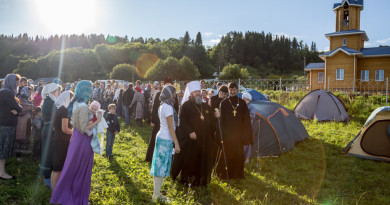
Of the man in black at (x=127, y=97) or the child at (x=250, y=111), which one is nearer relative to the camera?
the child at (x=250, y=111)

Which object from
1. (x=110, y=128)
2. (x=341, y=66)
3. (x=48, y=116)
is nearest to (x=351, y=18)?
(x=341, y=66)

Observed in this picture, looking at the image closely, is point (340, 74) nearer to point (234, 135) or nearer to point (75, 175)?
point (234, 135)

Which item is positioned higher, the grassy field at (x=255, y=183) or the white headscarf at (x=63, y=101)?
the white headscarf at (x=63, y=101)

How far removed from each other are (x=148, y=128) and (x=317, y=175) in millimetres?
7068

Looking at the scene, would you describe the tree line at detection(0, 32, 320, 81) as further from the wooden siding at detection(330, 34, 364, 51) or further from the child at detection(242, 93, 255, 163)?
the child at detection(242, 93, 255, 163)

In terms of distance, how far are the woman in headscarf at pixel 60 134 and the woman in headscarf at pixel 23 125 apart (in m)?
3.10

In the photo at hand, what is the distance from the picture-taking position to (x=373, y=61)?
993 inches

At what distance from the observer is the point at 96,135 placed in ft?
13.1

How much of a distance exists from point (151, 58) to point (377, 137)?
7273 cm

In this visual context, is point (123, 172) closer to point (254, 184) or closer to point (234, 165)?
point (234, 165)

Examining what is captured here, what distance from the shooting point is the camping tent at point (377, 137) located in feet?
23.6

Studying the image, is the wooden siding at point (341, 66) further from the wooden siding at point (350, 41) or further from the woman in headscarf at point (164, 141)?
the woman in headscarf at point (164, 141)

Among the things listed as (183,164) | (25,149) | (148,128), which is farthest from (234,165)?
(148,128)

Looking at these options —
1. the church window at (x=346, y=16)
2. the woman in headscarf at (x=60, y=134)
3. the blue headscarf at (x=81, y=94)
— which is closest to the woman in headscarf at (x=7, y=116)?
the woman in headscarf at (x=60, y=134)
